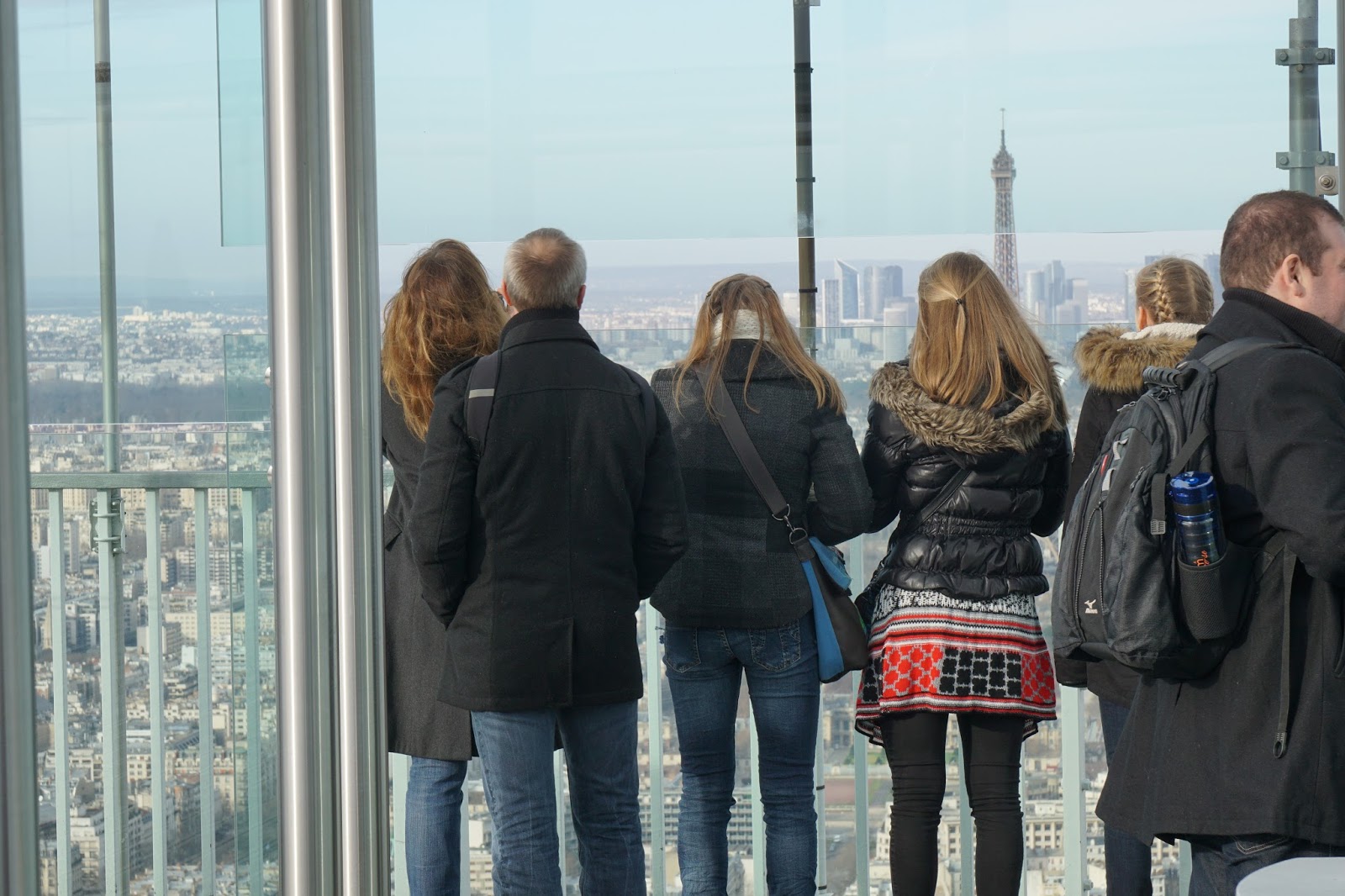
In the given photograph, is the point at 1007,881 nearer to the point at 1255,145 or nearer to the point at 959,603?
the point at 959,603

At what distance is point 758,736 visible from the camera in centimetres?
289

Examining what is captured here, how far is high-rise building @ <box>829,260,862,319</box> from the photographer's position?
10.3ft

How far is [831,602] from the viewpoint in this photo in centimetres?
286

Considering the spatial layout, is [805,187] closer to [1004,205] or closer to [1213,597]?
[1004,205]

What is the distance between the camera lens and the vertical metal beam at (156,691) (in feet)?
6.25

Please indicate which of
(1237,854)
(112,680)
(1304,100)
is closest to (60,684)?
(112,680)

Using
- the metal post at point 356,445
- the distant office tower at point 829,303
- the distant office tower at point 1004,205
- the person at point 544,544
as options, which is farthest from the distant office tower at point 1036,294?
the metal post at point 356,445

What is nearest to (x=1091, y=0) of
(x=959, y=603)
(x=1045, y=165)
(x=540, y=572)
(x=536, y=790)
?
(x=1045, y=165)

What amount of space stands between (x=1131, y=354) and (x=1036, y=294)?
0.36 meters

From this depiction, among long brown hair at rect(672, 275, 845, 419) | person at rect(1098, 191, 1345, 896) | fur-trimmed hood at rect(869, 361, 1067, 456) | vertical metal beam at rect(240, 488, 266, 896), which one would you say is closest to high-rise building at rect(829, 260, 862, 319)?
long brown hair at rect(672, 275, 845, 419)

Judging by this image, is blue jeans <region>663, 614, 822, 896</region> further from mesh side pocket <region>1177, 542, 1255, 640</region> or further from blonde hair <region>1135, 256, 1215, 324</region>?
mesh side pocket <region>1177, 542, 1255, 640</region>

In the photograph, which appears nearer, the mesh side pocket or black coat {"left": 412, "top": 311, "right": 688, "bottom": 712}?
the mesh side pocket

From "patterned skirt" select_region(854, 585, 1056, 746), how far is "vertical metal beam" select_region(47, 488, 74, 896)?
57.4 inches

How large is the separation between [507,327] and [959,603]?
0.93 metres
